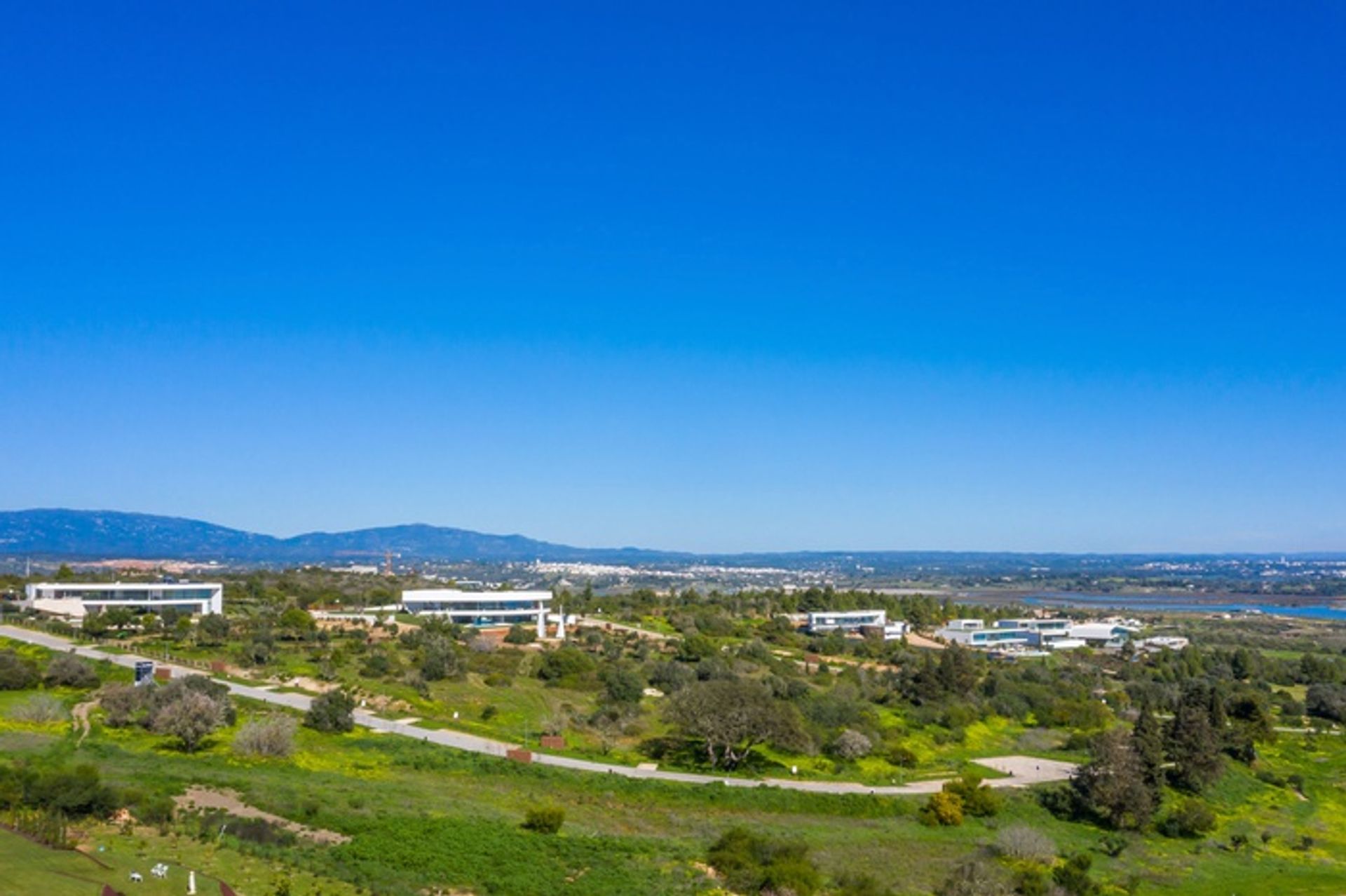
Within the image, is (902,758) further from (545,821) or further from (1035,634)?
(1035,634)

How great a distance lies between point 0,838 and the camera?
22031 millimetres

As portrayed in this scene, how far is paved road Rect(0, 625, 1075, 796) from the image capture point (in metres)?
43.8

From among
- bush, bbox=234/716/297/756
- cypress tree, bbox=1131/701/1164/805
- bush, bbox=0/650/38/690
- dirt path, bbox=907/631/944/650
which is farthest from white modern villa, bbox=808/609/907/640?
bush, bbox=234/716/297/756

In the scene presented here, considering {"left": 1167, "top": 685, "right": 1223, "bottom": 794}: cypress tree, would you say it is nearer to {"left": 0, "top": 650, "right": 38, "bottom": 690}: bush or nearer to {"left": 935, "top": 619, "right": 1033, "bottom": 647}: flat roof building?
{"left": 0, "top": 650, "right": 38, "bottom": 690}: bush

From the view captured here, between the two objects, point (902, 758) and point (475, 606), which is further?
point (475, 606)

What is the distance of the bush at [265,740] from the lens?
131 ft

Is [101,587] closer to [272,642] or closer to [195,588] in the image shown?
[195,588]

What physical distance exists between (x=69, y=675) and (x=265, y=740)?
61.3 ft

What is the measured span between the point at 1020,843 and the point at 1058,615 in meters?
134

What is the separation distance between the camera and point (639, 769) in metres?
45.0

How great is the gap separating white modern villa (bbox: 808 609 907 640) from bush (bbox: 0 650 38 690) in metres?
80.3

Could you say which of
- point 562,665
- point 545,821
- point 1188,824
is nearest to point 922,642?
point 562,665

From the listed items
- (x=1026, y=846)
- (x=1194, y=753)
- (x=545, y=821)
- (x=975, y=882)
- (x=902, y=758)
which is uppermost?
(x=545, y=821)

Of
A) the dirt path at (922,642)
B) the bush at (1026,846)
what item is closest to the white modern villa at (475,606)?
the dirt path at (922,642)
